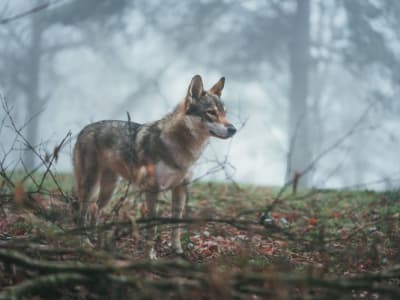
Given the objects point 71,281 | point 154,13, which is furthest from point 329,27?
point 71,281

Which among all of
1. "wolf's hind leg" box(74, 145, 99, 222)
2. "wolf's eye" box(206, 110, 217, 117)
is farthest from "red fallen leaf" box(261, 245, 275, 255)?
"wolf's hind leg" box(74, 145, 99, 222)

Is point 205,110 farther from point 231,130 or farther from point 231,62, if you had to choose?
point 231,62

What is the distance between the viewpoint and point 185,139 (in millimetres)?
5340

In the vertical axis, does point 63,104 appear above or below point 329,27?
below

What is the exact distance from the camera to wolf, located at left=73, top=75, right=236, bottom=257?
17.0ft

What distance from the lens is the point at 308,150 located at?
22.3 meters

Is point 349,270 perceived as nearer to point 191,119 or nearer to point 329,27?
point 191,119

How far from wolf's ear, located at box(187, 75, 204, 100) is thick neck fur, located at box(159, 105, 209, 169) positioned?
242mm

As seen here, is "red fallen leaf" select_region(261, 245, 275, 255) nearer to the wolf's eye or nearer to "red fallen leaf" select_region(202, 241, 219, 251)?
"red fallen leaf" select_region(202, 241, 219, 251)

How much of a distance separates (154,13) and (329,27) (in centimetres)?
890

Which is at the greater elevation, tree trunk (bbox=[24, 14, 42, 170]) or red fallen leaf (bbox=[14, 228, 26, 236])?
tree trunk (bbox=[24, 14, 42, 170])

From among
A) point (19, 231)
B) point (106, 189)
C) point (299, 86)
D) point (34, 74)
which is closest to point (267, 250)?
point (106, 189)

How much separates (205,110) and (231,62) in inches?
680

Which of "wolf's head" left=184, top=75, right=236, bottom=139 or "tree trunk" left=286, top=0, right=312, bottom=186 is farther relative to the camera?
"tree trunk" left=286, top=0, right=312, bottom=186
